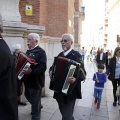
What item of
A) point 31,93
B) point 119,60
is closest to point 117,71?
point 119,60

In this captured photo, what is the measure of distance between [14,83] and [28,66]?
1954mm

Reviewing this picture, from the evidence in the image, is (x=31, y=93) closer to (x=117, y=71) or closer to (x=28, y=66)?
(x=28, y=66)

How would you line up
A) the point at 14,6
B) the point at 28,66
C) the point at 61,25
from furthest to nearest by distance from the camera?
the point at 61,25, the point at 14,6, the point at 28,66

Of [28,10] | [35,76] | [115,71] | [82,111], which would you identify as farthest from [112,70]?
[28,10]

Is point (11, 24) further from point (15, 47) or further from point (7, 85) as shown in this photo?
point (7, 85)

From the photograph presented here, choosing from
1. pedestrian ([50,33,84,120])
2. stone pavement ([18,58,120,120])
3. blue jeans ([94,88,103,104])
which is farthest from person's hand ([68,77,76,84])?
blue jeans ([94,88,103,104])

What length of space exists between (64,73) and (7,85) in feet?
5.01

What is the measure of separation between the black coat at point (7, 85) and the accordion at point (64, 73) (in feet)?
4.59

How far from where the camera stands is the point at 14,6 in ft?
18.3

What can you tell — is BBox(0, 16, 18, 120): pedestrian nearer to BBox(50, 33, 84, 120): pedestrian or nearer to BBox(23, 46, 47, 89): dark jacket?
BBox(50, 33, 84, 120): pedestrian

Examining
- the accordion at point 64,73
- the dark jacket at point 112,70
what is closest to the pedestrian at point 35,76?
the accordion at point 64,73

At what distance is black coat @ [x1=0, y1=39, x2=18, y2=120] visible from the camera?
71.2 inches

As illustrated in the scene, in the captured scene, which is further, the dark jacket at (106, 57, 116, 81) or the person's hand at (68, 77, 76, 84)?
the dark jacket at (106, 57, 116, 81)

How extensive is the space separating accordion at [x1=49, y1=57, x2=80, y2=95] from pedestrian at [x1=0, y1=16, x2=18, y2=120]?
1400 mm
